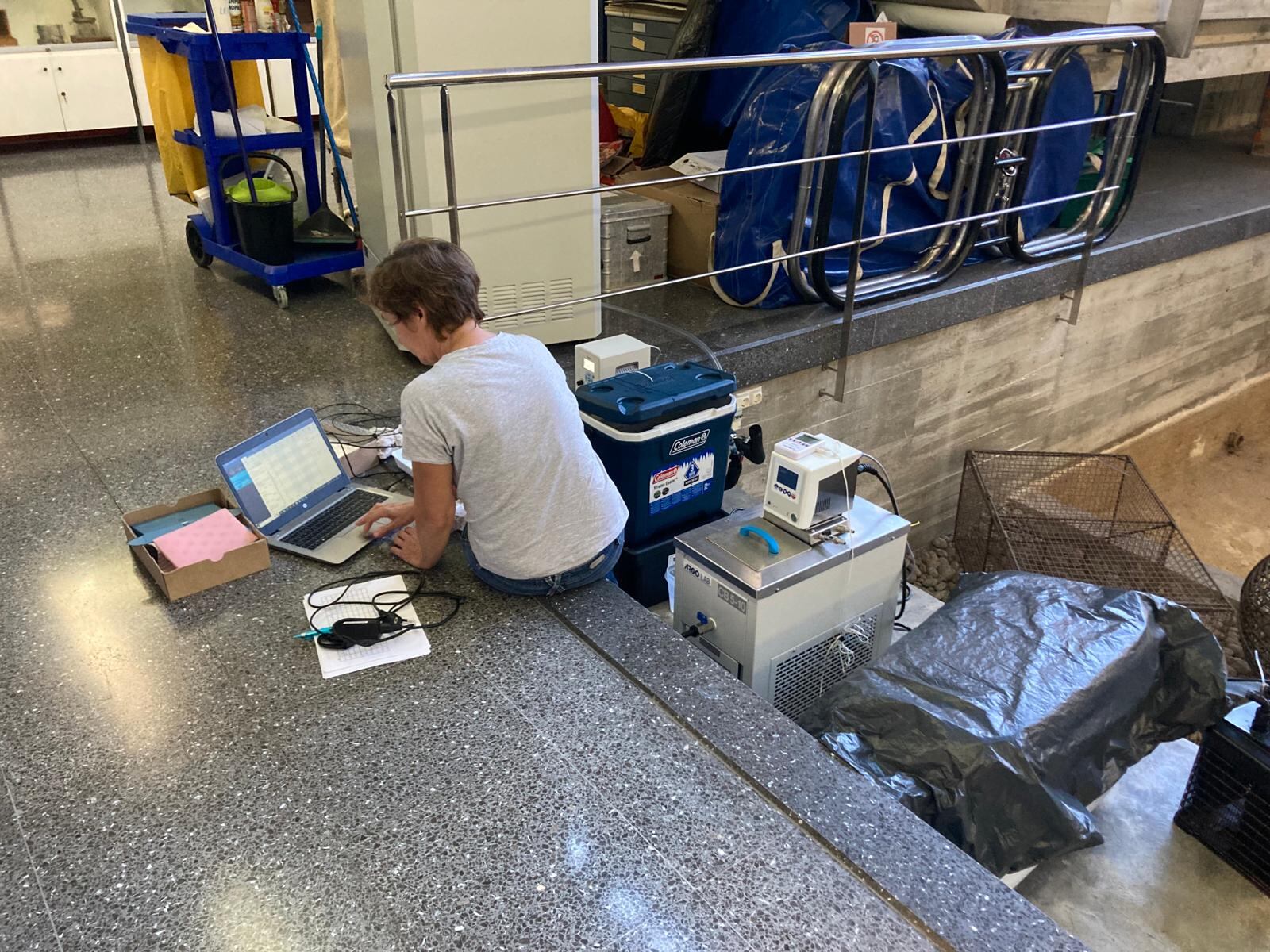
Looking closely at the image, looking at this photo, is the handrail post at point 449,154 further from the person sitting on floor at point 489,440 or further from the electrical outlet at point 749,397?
the electrical outlet at point 749,397

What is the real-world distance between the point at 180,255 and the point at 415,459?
8.91 ft

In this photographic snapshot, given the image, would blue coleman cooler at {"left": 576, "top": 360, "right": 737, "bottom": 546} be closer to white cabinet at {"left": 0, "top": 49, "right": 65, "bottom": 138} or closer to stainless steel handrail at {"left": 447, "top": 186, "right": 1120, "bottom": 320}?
stainless steel handrail at {"left": 447, "top": 186, "right": 1120, "bottom": 320}

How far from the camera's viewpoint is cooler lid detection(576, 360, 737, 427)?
7.23 feet

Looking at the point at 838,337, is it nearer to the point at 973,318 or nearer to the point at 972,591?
the point at 973,318

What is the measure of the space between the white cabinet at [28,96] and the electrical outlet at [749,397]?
4.96 meters

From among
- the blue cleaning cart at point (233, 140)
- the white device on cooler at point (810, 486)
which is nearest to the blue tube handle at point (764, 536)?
the white device on cooler at point (810, 486)

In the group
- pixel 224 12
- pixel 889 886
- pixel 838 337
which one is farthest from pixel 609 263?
pixel 224 12

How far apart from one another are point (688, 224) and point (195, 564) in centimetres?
214

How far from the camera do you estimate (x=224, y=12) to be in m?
5.96

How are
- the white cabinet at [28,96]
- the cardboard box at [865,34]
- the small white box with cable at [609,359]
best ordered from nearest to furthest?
the small white box with cable at [609,359], the cardboard box at [865,34], the white cabinet at [28,96]

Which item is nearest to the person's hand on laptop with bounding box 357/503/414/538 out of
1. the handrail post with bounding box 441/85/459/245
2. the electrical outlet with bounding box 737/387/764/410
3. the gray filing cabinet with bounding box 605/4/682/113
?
the handrail post with bounding box 441/85/459/245

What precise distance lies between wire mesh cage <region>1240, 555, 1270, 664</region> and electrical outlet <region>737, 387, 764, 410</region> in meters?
1.47

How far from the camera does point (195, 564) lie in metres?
1.97

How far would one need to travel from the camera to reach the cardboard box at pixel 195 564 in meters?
1.95
